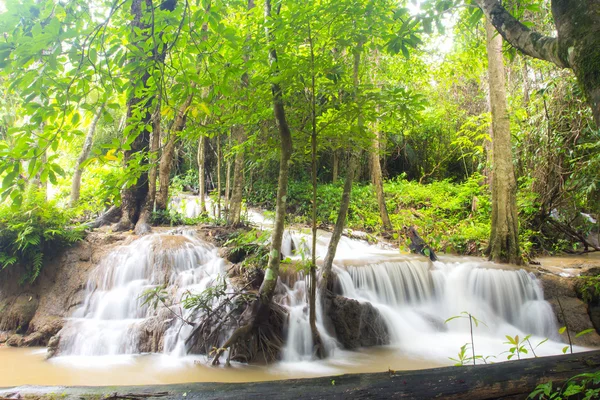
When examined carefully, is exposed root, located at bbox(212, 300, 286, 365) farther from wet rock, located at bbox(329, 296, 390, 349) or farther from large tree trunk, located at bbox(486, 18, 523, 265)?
large tree trunk, located at bbox(486, 18, 523, 265)

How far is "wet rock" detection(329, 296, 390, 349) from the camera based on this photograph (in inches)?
226

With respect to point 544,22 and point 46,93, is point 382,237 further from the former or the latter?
point 46,93

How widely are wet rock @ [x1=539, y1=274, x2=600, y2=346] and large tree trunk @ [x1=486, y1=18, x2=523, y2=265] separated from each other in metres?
1.18

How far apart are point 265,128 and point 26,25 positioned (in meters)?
3.62

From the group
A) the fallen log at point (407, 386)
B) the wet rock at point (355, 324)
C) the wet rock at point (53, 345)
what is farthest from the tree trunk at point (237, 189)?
the fallen log at point (407, 386)

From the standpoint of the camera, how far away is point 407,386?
86.0 inches

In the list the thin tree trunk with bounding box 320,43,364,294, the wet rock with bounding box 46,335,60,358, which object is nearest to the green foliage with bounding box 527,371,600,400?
the thin tree trunk with bounding box 320,43,364,294

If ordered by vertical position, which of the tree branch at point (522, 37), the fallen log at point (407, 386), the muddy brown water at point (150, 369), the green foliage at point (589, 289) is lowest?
the muddy brown water at point (150, 369)

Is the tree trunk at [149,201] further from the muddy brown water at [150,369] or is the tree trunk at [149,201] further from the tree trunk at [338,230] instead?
the tree trunk at [338,230]

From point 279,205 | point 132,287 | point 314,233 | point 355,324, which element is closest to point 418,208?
point 355,324

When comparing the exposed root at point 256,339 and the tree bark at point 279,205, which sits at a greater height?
the tree bark at point 279,205

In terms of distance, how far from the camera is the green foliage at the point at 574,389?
180cm

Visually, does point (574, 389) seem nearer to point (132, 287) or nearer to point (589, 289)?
point (589, 289)

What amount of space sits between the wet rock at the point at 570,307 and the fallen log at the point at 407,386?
417 centimetres
